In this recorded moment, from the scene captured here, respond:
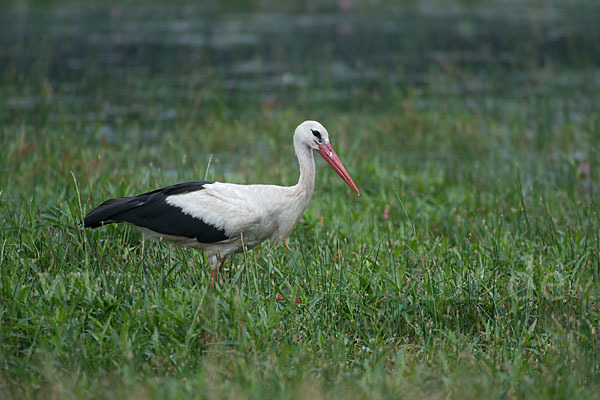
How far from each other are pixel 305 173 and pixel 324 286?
98cm

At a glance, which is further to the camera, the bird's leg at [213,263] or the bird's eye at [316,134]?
the bird's eye at [316,134]

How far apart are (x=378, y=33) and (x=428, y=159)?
10445mm

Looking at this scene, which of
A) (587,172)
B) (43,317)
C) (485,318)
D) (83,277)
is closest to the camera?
(43,317)

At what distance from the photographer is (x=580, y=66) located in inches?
539

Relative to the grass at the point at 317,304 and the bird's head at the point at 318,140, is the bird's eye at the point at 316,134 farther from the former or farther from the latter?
the grass at the point at 317,304

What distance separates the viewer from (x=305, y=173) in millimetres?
→ 5215

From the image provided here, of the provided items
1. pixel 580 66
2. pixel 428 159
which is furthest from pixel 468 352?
pixel 580 66

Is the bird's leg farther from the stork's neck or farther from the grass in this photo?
the stork's neck

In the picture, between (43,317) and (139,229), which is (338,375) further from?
(139,229)

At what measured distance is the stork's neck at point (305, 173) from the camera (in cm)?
518

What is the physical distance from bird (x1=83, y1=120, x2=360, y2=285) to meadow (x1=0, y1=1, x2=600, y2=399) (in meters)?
0.20

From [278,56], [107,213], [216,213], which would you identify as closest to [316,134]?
[216,213]

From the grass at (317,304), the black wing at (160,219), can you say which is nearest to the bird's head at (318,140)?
the grass at (317,304)

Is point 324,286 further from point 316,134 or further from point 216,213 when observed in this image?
point 316,134
